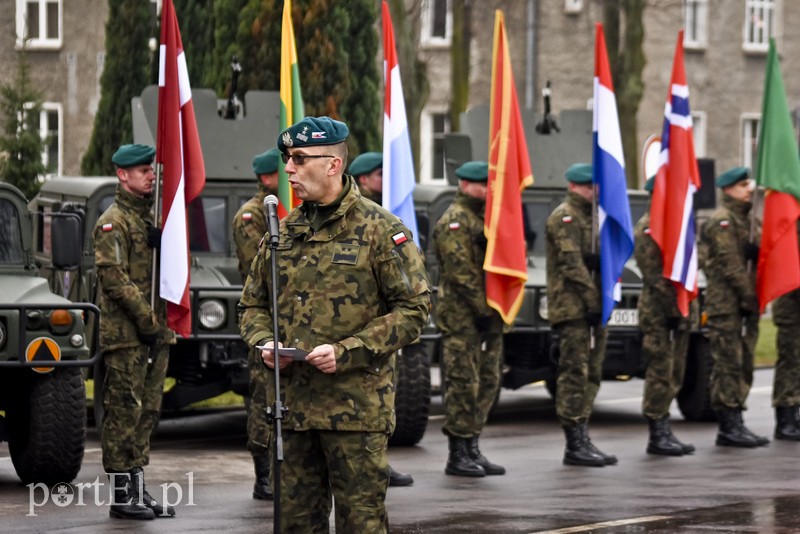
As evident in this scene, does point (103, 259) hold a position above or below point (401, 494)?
above

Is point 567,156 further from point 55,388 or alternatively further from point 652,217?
point 55,388

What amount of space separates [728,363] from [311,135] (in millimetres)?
7299

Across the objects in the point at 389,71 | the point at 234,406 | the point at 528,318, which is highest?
the point at 389,71

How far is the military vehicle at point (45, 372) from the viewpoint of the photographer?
32.7ft

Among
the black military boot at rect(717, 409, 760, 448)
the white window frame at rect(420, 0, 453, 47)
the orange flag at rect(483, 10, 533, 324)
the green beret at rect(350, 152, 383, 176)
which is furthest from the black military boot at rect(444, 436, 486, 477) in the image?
the white window frame at rect(420, 0, 453, 47)

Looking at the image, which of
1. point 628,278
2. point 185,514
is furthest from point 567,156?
point 185,514

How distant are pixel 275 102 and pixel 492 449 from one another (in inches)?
122

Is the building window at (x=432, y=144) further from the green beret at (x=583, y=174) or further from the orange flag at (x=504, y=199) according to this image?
the orange flag at (x=504, y=199)

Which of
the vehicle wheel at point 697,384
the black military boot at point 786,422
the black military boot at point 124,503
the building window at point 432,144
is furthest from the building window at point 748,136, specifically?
the black military boot at point 124,503

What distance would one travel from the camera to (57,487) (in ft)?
34.2

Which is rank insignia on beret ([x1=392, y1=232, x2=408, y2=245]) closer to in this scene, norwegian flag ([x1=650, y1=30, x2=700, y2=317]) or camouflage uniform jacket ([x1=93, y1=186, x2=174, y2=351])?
camouflage uniform jacket ([x1=93, y1=186, x2=174, y2=351])

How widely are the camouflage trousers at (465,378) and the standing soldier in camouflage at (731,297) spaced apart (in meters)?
2.41

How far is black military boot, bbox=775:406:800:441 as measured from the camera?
13625 millimetres

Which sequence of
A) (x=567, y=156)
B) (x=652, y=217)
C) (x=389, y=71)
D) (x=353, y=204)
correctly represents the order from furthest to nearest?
1. (x=567, y=156)
2. (x=652, y=217)
3. (x=389, y=71)
4. (x=353, y=204)
